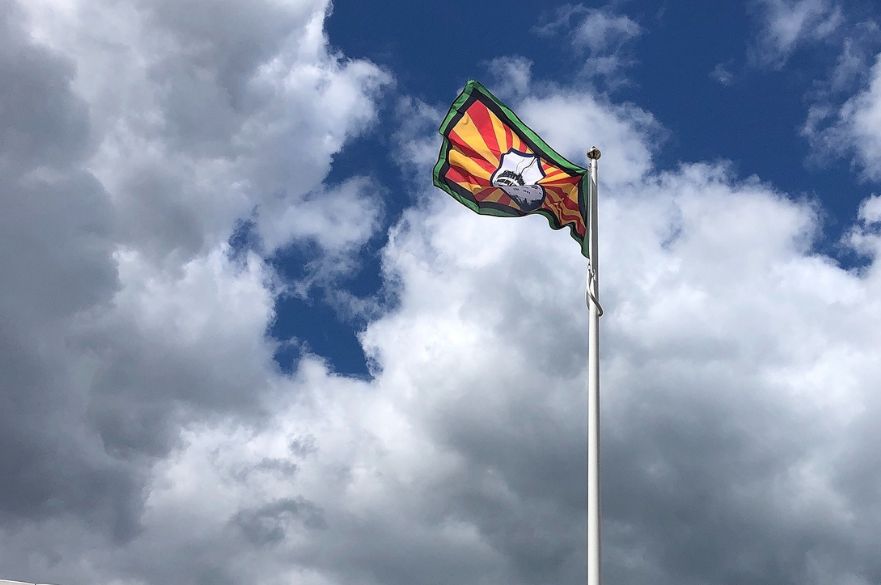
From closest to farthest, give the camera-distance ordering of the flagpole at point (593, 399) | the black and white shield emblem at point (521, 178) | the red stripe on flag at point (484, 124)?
the flagpole at point (593, 399), the black and white shield emblem at point (521, 178), the red stripe on flag at point (484, 124)

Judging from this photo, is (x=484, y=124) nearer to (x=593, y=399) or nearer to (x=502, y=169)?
(x=502, y=169)

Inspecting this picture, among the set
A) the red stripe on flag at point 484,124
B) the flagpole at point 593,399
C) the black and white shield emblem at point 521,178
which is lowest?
the flagpole at point 593,399

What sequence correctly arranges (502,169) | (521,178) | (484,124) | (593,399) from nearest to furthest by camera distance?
1. (593,399)
2. (521,178)
3. (502,169)
4. (484,124)

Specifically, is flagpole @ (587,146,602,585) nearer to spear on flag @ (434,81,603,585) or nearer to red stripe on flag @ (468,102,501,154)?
spear on flag @ (434,81,603,585)

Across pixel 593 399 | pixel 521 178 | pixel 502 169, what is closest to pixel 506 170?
pixel 502 169

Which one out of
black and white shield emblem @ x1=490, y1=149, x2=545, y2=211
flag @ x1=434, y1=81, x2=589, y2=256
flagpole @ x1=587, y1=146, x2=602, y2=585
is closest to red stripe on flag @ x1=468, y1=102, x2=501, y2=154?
flag @ x1=434, y1=81, x2=589, y2=256

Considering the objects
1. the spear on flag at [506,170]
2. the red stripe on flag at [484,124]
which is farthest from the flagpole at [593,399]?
the red stripe on flag at [484,124]

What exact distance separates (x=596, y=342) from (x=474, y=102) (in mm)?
7576

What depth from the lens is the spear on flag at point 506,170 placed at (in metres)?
24.9

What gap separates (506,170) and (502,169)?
12 centimetres

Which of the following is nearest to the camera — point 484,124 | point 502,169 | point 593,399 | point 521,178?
point 593,399

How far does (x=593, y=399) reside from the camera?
71.2 ft

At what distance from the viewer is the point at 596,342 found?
890 inches

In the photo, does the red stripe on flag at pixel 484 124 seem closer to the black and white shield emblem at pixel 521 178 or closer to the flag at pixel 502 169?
the flag at pixel 502 169
